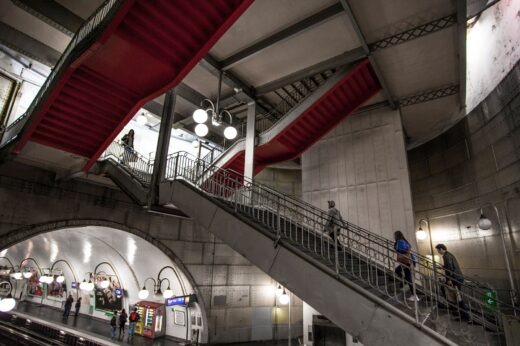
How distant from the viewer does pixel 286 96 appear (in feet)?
42.6

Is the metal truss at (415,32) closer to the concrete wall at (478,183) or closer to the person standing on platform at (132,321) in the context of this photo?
the concrete wall at (478,183)

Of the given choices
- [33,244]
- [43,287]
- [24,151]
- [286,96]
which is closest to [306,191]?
[286,96]

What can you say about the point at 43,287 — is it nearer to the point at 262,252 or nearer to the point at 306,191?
the point at 306,191

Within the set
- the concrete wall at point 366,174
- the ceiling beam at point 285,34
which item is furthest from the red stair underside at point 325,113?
the ceiling beam at point 285,34

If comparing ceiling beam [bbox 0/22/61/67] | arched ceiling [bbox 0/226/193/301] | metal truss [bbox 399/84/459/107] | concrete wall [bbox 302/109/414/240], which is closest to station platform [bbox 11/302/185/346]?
arched ceiling [bbox 0/226/193/301]

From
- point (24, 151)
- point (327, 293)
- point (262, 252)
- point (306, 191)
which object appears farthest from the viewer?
point (306, 191)

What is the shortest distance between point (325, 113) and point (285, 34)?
11.2 feet

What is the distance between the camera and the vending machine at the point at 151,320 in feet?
45.1

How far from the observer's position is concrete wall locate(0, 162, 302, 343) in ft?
29.6

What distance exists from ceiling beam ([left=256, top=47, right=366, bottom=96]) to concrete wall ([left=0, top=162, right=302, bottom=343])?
23.9 ft

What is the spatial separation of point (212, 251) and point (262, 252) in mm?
9104

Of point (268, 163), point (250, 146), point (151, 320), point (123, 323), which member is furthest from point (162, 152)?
point (123, 323)

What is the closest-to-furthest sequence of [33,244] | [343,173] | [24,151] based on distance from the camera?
[24,151] → [343,173] → [33,244]

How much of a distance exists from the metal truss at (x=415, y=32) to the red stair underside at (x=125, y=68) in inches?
214
